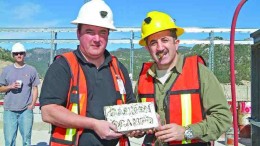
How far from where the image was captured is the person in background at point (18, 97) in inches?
262

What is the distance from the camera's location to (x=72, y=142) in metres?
2.62

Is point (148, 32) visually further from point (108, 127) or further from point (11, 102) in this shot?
point (11, 102)

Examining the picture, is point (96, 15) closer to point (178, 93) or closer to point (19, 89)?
point (178, 93)

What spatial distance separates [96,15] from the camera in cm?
272

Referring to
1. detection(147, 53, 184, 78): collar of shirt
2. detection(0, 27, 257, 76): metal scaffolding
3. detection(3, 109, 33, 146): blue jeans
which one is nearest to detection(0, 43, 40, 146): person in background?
detection(3, 109, 33, 146): blue jeans

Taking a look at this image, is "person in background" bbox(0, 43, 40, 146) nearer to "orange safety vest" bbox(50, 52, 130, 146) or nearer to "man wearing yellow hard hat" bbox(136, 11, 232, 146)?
"man wearing yellow hard hat" bbox(136, 11, 232, 146)

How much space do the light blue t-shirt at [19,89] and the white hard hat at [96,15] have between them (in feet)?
13.9

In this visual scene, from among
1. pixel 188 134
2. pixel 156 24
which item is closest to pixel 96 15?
pixel 156 24

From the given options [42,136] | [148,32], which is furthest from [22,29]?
[148,32]

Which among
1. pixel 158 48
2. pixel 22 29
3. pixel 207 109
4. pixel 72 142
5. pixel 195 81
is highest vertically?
pixel 22 29

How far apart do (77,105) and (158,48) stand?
2.46 ft

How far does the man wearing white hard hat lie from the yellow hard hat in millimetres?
324

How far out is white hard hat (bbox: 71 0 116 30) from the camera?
8.86 feet

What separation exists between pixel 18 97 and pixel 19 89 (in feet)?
0.49
